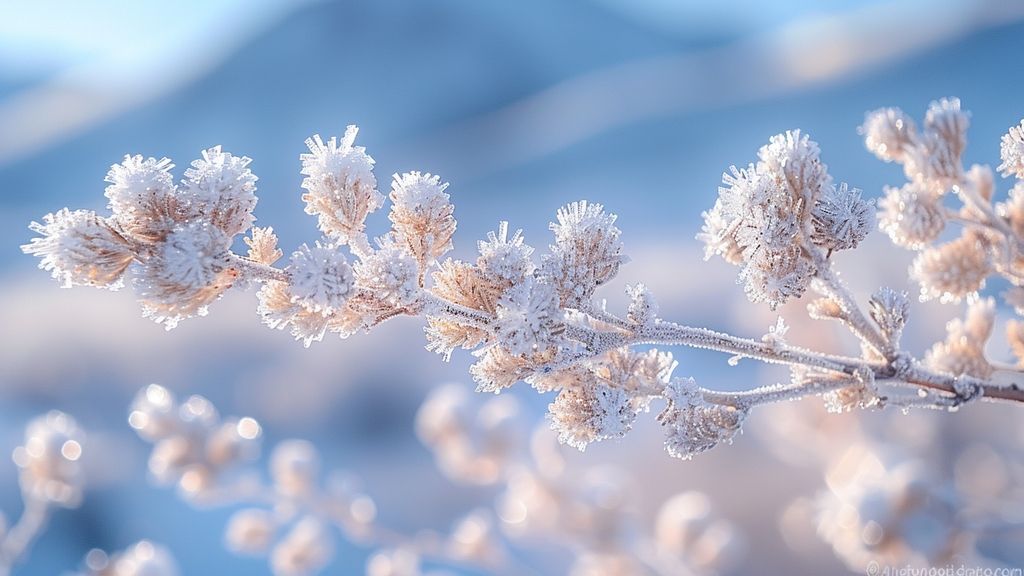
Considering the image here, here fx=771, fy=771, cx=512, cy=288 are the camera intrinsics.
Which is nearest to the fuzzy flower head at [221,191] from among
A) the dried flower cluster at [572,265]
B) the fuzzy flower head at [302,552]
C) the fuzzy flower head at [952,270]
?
the dried flower cluster at [572,265]

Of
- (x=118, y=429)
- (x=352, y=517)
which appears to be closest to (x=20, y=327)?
(x=118, y=429)

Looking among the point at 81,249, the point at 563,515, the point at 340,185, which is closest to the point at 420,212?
the point at 340,185

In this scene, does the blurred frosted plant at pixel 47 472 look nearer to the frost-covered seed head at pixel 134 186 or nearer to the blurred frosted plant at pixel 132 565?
the blurred frosted plant at pixel 132 565

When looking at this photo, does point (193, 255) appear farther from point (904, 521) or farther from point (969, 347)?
point (904, 521)

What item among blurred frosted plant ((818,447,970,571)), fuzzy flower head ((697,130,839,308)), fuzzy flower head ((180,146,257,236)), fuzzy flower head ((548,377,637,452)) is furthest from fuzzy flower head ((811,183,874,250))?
blurred frosted plant ((818,447,970,571))

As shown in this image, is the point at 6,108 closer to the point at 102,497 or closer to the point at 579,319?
the point at 102,497

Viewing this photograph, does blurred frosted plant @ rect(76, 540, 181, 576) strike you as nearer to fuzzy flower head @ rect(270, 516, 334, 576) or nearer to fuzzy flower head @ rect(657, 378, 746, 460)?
fuzzy flower head @ rect(270, 516, 334, 576)
